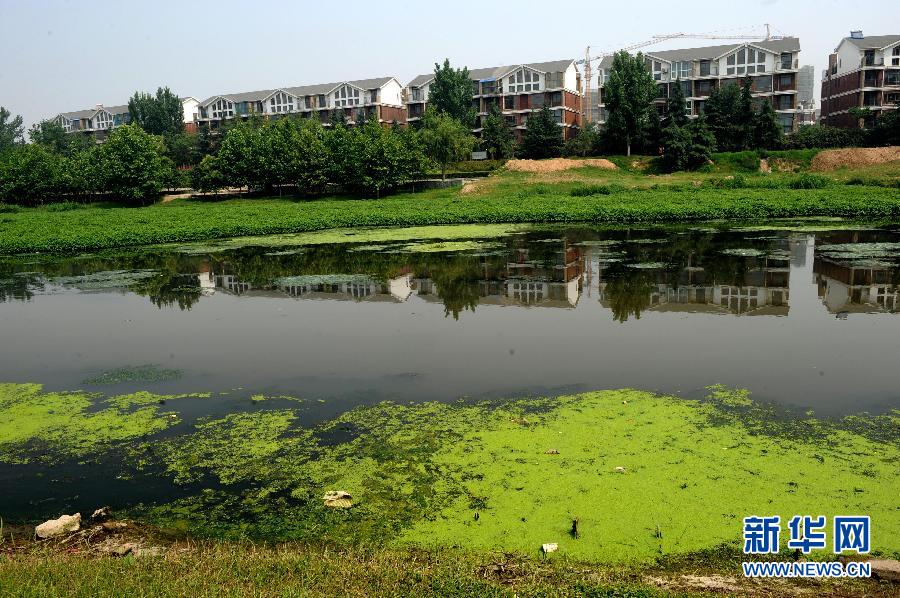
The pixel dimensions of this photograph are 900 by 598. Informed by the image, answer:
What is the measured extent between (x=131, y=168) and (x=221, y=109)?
4196cm

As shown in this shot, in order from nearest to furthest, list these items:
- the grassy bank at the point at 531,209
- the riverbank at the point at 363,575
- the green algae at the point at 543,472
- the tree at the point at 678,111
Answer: the riverbank at the point at 363,575 < the green algae at the point at 543,472 < the grassy bank at the point at 531,209 < the tree at the point at 678,111

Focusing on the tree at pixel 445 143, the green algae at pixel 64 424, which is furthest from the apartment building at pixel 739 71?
the green algae at pixel 64 424

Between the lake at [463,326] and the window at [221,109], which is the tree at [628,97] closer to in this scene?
the lake at [463,326]

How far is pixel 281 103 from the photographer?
3839 inches

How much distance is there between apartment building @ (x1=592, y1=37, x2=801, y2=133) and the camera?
7156 cm

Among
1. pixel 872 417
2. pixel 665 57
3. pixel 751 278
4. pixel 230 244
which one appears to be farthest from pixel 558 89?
pixel 872 417

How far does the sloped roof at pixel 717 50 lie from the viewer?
2803 inches

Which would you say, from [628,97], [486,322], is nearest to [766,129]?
[628,97]

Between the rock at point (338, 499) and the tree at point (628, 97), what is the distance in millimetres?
58564

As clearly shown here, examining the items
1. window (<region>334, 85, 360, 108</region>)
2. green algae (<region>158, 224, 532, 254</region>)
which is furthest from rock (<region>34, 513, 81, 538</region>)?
window (<region>334, 85, 360, 108</region>)

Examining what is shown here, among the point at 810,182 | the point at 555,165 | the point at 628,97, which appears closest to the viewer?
the point at 810,182

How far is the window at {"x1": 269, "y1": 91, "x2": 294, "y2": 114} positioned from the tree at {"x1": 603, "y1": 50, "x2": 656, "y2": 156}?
4711 cm

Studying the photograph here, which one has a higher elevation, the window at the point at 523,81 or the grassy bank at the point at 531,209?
the window at the point at 523,81

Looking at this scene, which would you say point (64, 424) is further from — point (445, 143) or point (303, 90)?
point (303, 90)
